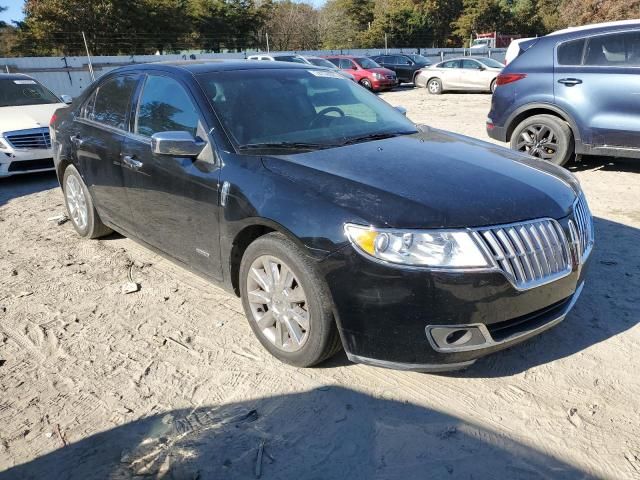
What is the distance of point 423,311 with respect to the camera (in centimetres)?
238

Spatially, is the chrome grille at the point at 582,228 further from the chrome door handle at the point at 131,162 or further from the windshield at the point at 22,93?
the windshield at the point at 22,93

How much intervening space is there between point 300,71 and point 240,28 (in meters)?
47.3

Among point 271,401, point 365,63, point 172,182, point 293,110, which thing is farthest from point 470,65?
point 271,401

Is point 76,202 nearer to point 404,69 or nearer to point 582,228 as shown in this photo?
point 582,228

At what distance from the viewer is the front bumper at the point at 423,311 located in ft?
7.73

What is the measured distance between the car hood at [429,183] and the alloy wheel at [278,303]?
20.1 inches

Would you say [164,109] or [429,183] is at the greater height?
[164,109]

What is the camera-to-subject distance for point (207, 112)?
328cm

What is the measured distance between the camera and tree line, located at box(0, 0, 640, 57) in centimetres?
3534

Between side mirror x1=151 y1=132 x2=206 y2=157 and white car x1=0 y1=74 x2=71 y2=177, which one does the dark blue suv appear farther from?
white car x1=0 y1=74 x2=71 y2=177

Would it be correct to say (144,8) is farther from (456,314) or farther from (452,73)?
(456,314)

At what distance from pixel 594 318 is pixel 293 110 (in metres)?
2.44

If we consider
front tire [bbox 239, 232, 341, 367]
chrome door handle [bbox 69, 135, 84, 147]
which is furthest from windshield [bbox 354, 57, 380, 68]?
front tire [bbox 239, 232, 341, 367]

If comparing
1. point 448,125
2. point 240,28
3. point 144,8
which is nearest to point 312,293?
point 448,125
